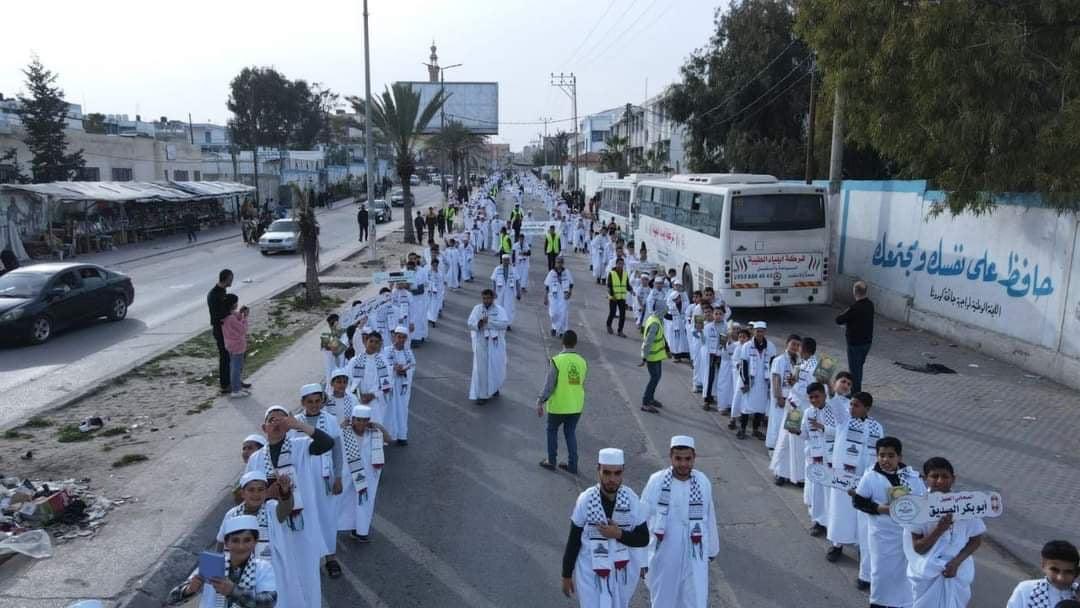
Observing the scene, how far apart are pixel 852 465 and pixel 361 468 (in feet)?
13.4

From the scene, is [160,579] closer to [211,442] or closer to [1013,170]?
[211,442]

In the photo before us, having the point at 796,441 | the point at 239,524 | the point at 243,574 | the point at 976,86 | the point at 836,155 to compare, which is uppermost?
the point at 976,86

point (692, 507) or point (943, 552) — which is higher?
point (692, 507)

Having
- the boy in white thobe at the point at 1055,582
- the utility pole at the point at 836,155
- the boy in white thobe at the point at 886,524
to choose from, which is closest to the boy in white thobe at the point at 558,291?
the utility pole at the point at 836,155

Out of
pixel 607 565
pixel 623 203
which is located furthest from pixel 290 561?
pixel 623 203

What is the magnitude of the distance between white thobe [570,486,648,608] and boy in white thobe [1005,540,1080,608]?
2.03m

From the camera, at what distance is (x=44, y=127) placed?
33.9 m

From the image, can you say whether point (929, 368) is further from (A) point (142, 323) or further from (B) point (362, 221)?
(B) point (362, 221)

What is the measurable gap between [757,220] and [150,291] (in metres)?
16.0

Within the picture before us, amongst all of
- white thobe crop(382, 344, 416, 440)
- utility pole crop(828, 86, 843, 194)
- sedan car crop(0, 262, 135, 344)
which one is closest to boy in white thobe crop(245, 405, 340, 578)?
white thobe crop(382, 344, 416, 440)

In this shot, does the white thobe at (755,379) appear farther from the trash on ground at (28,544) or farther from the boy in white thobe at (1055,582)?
the trash on ground at (28,544)

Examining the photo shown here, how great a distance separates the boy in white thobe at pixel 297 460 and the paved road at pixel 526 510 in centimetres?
74

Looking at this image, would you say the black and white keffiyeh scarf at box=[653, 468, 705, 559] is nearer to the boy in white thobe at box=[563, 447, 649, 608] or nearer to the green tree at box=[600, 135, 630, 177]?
the boy in white thobe at box=[563, 447, 649, 608]

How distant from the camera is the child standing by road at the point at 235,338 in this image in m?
10.8
